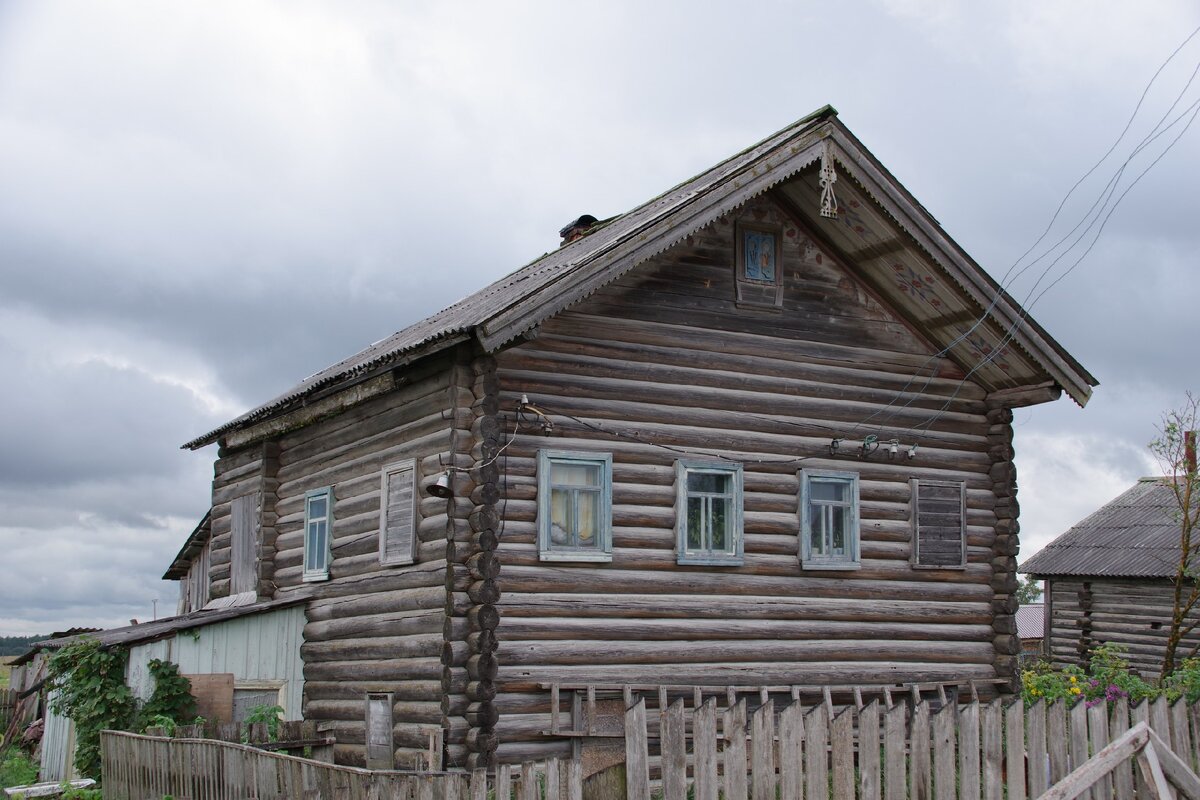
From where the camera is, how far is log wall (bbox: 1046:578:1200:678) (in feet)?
109

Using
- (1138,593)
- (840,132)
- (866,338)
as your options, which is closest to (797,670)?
(866,338)

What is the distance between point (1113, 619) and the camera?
114 feet

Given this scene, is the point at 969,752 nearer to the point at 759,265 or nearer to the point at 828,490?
the point at 828,490

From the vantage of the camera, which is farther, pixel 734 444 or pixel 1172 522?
pixel 1172 522

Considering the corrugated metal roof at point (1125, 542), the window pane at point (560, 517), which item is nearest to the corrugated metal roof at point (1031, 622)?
the corrugated metal roof at point (1125, 542)

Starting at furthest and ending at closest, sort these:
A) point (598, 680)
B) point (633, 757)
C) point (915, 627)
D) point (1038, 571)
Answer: point (1038, 571) → point (915, 627) → point (598, 680) → point (633, 757)

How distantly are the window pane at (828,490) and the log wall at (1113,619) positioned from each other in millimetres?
17274

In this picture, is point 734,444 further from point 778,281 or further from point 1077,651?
point 1077,651

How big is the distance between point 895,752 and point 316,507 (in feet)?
43.1

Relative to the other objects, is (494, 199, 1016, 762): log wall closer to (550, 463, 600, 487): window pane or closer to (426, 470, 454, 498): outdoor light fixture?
(550, 463, 600, 487): window pane

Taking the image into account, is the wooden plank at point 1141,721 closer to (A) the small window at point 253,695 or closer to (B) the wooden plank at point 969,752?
(B) the wooden plank at point 969,752

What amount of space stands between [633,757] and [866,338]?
1203 cm

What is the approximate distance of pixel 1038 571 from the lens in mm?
36594

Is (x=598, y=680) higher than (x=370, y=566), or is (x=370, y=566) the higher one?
(x=370, y=566)
